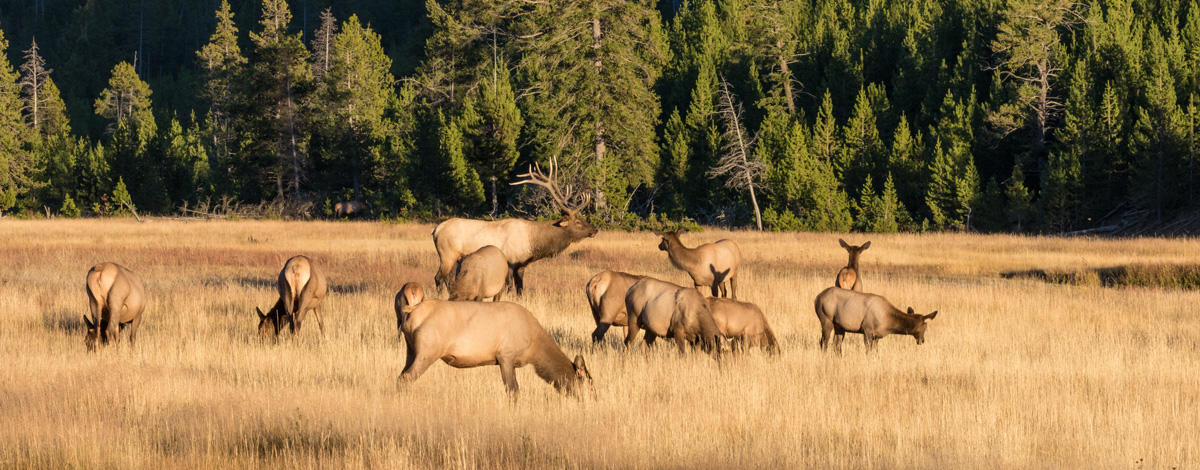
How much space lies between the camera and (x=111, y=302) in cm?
1157

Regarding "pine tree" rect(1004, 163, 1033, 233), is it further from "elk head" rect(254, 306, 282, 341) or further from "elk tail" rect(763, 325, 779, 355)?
"elk head" rect(254, 306, 282, 341)

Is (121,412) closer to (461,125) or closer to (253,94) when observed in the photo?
(461,125)

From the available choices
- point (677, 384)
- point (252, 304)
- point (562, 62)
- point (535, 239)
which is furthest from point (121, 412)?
point (562, 62)

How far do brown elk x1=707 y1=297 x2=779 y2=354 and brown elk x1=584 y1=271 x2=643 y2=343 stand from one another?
3.07 ft

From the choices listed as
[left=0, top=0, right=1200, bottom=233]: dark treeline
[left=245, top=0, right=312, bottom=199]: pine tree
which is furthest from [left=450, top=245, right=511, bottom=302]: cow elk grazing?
[left=245, top=0, right=312, bottom=199]: pine tree

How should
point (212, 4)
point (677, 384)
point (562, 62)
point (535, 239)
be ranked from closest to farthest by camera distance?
point (677, 384) < point (535, 239) < point (562, 62) < point (212, 4)

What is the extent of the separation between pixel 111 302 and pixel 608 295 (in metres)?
5.15

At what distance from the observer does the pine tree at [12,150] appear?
63094mm

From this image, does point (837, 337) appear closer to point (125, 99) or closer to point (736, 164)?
point (736, 164)

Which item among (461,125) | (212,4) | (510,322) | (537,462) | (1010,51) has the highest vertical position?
(212,4)

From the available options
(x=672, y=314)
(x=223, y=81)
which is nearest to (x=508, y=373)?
(x=672, y=314)

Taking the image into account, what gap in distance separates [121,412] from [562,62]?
3789 centimetres

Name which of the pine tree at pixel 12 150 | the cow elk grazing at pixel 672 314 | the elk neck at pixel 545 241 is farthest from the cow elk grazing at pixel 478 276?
the pine tree at pixel 12 150

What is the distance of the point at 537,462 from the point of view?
7.24m
